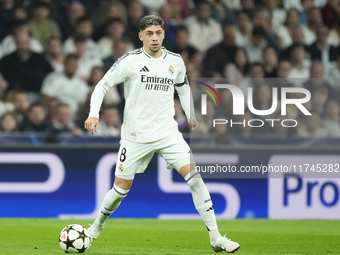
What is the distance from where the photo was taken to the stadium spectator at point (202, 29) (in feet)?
33.7

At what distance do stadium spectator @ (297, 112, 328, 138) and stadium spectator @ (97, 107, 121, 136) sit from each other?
2690 mm

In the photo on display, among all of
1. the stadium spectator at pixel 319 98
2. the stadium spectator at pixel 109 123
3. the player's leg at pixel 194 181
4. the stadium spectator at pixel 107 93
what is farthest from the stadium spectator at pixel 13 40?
the player's leg at pixel 194 181

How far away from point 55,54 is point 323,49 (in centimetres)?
494

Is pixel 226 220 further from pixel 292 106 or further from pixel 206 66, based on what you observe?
pixel 206 66

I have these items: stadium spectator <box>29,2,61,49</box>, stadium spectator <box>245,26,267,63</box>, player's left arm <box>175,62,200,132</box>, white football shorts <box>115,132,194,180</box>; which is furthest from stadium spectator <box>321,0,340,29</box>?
white football shorts <box>115,132,194,180</box>

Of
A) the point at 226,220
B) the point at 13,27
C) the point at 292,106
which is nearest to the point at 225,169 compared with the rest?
the point at 226,220

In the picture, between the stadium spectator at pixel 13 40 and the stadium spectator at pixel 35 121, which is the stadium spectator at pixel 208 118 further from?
A: the stadium spectator at pixel 13 40

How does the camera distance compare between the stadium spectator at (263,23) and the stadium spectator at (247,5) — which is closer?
the stadium spectator at (263,23)

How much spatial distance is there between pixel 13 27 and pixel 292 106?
15.0 ft

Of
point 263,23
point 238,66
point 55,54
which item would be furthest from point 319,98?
point 55,54

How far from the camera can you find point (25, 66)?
9031mm

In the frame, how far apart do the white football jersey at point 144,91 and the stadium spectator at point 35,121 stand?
3.37 meters

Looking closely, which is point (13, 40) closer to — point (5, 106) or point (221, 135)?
point (5, 106)

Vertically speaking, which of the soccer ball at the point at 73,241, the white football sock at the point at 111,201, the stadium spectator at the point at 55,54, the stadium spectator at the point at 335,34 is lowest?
the soccer ball at the point at 73,241
